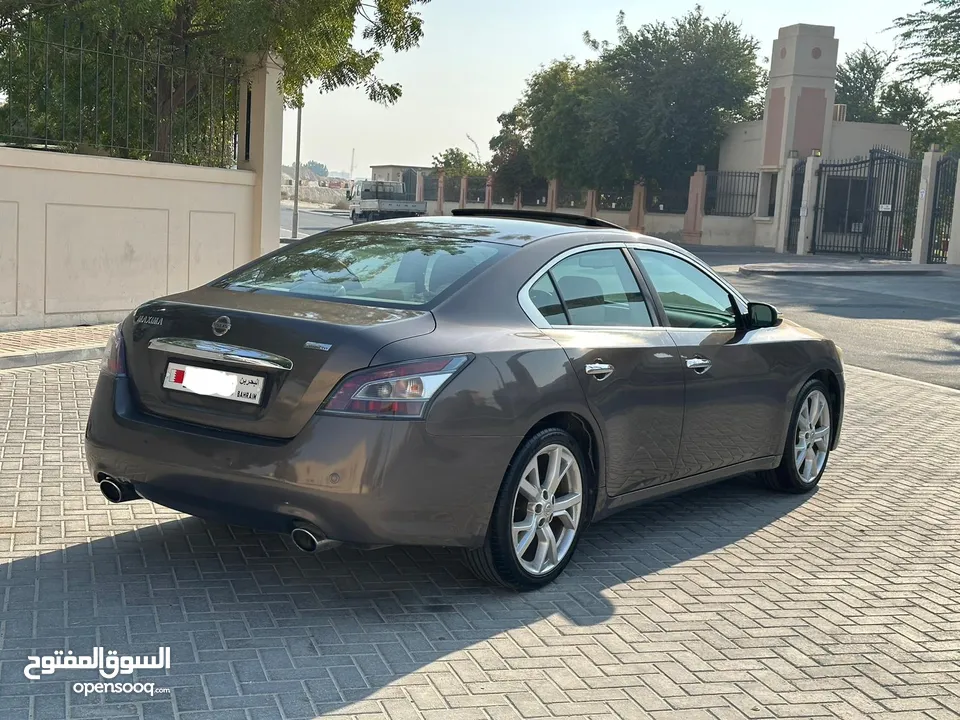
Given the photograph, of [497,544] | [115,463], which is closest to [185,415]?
[115,463]

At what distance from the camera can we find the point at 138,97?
13.6 m

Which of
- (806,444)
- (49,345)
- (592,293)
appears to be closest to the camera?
(592,293)

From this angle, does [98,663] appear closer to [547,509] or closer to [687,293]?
[547,509]

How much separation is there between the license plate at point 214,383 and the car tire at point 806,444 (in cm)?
344

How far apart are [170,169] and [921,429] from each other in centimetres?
878

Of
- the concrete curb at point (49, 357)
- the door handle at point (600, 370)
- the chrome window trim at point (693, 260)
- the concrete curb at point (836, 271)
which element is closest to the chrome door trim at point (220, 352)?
the door handle at point (600, 370)

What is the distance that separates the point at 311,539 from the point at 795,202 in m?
41.9

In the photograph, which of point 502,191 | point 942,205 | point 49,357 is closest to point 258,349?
point 49,357

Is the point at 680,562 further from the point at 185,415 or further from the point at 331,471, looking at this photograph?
the point at 185,415

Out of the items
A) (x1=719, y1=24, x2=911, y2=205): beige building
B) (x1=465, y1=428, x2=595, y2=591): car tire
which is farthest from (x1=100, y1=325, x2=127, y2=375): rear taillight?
(x1=719, y1=24, x2=911, y2=205): beige building

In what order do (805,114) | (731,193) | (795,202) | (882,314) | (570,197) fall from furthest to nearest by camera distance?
(570,197) < (731,193) < (805,114) < (795,202) < (882,314)

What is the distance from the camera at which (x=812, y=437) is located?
23.2 feet

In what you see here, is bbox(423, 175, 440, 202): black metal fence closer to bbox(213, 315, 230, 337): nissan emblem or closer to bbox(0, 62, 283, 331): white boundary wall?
bbox(0, 62, 283, 331): white boundary wall

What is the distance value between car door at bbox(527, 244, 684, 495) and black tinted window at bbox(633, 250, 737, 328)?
16cm
